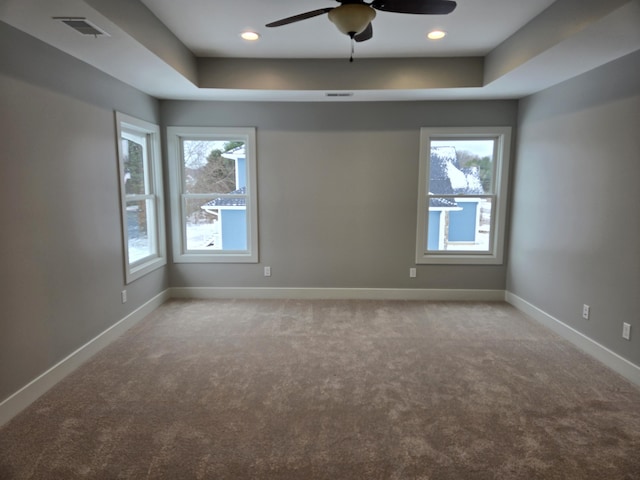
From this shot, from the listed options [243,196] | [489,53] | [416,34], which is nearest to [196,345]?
[243,196]

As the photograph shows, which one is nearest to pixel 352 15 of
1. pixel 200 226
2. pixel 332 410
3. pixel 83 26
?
pixel 83 26

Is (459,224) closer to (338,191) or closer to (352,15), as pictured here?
(338,191)

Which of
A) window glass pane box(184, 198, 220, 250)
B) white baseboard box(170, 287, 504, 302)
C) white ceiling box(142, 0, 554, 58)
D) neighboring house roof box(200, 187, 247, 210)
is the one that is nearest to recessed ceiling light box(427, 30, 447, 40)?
white ceiling box(142, 0, 554, 58)

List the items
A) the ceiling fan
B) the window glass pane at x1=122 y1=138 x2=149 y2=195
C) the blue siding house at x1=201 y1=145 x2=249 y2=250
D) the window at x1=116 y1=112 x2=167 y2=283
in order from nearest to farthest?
the ceiling fan
the window at x1=116 y1=112 x2=167 y2=283
the window glass pane at x1=122 y1=138 x2=149 y2=195
the blue siding house at x1=201 y1=145 x2=249 y2=250

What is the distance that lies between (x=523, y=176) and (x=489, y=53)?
1442 millimetres

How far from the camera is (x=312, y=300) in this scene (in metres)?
4.71

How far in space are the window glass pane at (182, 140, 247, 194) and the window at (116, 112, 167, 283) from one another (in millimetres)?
365

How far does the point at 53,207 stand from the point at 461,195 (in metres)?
4.18

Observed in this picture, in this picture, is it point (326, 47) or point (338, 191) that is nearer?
point (326, 47)

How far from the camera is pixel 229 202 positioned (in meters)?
4.75

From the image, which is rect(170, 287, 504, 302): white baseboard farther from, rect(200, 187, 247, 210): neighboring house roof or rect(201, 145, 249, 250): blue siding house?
rect(200, 187, 247, 210): neighboring house roof

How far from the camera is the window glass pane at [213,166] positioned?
4.68 meters

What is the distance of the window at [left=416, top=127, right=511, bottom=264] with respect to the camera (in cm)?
452

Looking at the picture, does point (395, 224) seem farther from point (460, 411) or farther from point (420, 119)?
point (460, 411)
